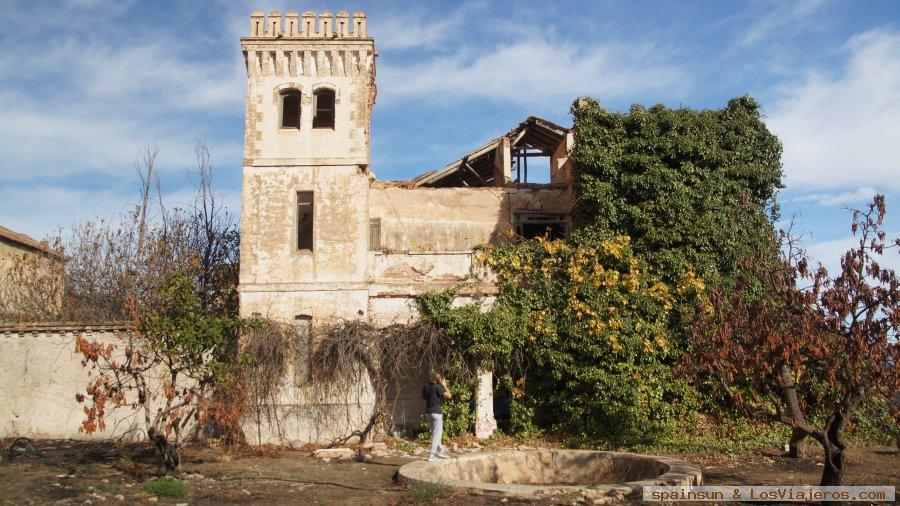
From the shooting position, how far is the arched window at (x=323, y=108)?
2139 centimetres

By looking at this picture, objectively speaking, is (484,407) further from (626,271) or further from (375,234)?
(375,234)

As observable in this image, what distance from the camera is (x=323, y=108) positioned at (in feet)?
71.9

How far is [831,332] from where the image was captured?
1051 centimetres

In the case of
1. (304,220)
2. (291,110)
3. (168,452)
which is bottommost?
(168,452)

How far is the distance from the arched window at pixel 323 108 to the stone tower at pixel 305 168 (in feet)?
0.22

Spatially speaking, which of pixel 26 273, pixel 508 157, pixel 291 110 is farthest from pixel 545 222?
pixel 26 273

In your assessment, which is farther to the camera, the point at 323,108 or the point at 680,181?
the point at 323,108

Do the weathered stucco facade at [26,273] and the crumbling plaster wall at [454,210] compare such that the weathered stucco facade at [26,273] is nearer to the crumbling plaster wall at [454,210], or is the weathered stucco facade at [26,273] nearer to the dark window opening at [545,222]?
the crumbling plaster wall at [454,210]

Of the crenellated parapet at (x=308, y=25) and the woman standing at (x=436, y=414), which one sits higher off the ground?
the crenellated parapet at (x=308, y=25)

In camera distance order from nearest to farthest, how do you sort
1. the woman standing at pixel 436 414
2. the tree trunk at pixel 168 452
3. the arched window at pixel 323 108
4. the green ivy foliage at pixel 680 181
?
1. the tree trunk at pixel 168 452
2. the woman standing at pixel 436 414
3. the green ivy foliage at pixel 680 181
4. the arched window at pixel 323 108

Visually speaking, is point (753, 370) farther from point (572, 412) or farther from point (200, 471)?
point (200, 471)

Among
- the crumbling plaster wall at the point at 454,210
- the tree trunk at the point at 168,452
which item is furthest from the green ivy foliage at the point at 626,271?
the tree trunk at the point at 168,452

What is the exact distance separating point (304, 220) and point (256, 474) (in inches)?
370

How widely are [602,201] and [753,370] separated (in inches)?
366
